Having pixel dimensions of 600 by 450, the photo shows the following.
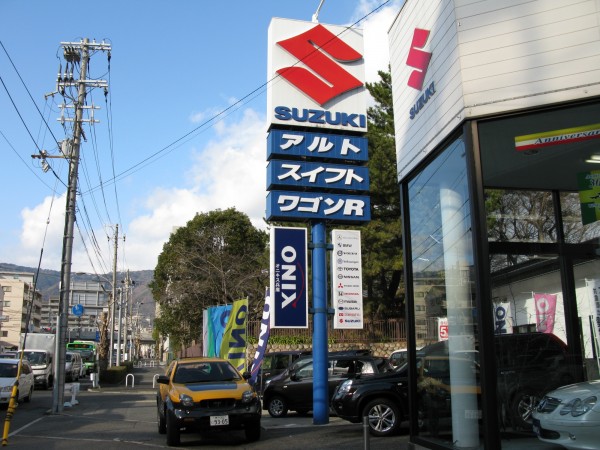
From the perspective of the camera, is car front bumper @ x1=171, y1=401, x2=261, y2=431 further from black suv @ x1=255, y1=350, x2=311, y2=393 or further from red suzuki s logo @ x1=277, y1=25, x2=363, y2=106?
black suv @ x1=255, y1=350, x2=311, y2=393

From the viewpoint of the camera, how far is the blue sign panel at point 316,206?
1401 centimetres

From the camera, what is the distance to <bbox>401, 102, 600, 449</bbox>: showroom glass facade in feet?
21.6

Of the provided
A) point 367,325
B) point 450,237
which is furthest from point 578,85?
point 367,325

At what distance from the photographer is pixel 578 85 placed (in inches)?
244

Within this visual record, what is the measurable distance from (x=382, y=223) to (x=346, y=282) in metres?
14.9

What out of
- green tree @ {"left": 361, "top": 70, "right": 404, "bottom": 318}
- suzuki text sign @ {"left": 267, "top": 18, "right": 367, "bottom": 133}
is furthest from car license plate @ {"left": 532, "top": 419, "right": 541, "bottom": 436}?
green tree @ {"left": 361, "top": 70, "right": 404, "bottom": 318}

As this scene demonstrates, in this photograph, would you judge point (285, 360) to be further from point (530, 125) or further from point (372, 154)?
point (530, 125)

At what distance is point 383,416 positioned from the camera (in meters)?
11.7

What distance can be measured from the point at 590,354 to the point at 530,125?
3.57 m

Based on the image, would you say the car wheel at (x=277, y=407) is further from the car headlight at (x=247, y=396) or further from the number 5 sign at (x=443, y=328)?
the number 5 sign at (x=443, y=328)

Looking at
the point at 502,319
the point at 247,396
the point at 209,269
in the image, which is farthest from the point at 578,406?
the point at 209,269

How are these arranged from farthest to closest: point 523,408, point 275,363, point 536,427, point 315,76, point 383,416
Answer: point 275,363, point 315,76, point 383,416, point 523,408, point 536,427

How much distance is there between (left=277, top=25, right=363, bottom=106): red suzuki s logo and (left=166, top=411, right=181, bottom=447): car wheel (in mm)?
7983

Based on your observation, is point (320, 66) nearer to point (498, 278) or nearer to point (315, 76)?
point (315, 76)
